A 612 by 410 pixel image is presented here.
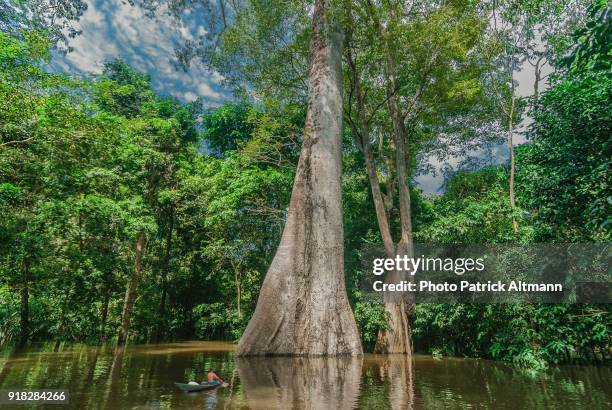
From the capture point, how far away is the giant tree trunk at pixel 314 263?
7602 millimetres

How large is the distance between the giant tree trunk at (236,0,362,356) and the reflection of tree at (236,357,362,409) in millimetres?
334

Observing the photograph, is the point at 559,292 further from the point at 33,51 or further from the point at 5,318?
the point at 5,318

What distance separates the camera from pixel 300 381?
17.3ft

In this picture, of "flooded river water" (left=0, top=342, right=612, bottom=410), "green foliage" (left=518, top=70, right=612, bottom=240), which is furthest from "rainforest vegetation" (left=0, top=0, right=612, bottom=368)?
"flooded river water" (left=0, top=342, right=612, bottom=410)

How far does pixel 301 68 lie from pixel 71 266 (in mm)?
9834

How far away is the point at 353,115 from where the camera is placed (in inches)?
628

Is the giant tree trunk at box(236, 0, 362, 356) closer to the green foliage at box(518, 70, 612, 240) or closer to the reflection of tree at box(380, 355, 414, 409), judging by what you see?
the reflection of tree at box(380, 355, 414, 409)

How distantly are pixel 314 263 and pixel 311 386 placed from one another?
3356 mm

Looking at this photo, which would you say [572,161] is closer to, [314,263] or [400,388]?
[314,263]

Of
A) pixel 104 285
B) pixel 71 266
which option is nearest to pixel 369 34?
pixel 71 266

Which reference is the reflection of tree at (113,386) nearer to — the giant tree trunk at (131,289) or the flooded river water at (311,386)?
the flooded river water at (311,386)

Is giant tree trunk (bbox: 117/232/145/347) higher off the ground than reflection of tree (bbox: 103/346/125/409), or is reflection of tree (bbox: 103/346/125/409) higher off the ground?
giant tree trunk (bbox: 117/232/145/347)

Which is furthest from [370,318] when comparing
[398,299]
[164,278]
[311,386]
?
[164,278]

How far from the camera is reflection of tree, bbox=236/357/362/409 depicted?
13.5 ft
